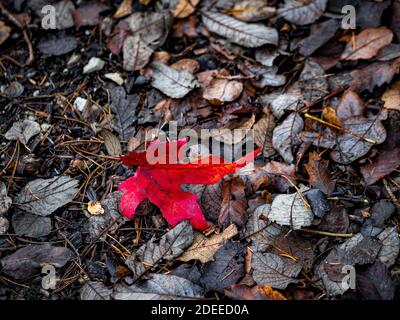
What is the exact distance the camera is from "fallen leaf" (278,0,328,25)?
2.22m

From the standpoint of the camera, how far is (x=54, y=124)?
2.09 m

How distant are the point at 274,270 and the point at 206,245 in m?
0.29

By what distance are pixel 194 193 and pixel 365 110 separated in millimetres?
909

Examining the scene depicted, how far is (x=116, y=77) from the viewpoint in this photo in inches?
86.6

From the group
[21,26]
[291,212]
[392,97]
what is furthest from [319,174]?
[21,26]

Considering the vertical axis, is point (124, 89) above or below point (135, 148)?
above

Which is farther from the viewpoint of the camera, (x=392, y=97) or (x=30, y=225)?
(x=392, y=97)

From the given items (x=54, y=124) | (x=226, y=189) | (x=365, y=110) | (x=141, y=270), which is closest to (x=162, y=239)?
(x=141, y=270)

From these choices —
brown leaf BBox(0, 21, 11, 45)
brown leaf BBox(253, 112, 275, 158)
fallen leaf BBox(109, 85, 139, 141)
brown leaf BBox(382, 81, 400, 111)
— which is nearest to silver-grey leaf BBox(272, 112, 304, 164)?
brown leaf BBox(253, 112, 275, 158)

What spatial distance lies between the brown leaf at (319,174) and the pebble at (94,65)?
1.22 metres

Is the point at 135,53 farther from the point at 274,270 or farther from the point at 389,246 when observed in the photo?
the point at 389,246

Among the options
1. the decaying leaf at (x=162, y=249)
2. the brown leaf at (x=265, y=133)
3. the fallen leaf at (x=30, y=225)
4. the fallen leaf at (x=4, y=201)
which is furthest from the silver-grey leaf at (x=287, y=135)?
the fallen leaf at (x=4, y=201)

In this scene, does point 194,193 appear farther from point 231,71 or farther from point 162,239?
point 231,71

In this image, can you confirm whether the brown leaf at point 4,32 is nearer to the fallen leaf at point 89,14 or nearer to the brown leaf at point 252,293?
the fallen leaf at point 89,14
